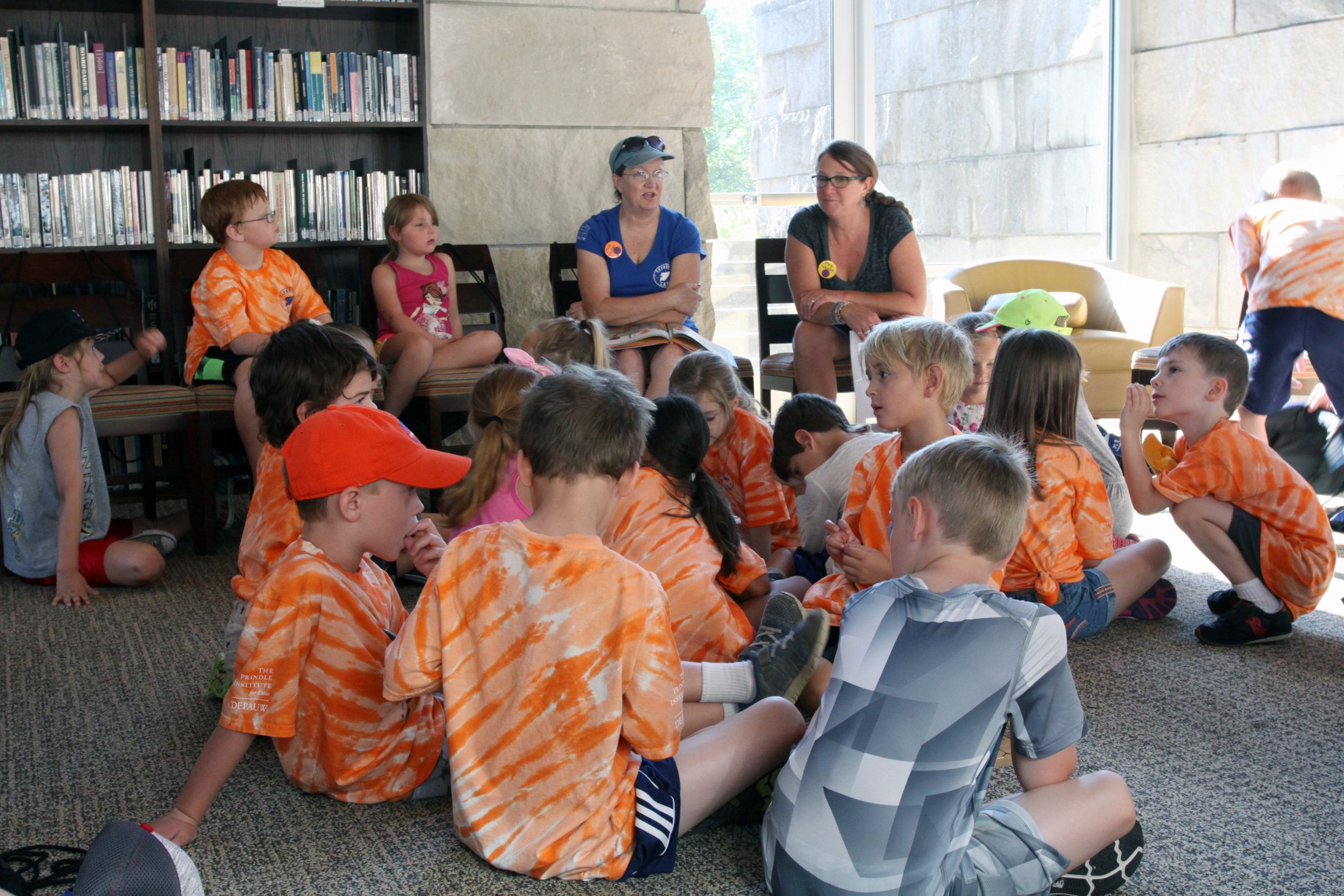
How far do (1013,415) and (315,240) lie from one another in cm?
295

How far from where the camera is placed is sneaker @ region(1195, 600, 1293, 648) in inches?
94.7

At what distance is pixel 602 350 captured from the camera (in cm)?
330

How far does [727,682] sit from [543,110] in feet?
11.1

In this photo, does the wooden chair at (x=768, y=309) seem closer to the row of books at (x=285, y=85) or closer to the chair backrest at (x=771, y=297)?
the chair backrest at (x=771, y=297)

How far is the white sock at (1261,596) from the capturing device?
244cm

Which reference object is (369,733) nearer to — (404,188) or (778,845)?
(778,845)

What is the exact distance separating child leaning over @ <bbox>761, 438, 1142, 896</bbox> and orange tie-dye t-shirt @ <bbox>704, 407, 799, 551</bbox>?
54.4 inches

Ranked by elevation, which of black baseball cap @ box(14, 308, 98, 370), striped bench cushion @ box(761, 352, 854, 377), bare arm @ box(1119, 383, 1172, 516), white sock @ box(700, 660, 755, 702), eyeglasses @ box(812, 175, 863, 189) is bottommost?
white sock @ box(700, 660, 755, 702)

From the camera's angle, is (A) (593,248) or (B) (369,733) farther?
(A) (593,248)

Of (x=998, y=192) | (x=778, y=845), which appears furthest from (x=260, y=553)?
(x=998, y=192)

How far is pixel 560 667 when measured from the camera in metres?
1.39

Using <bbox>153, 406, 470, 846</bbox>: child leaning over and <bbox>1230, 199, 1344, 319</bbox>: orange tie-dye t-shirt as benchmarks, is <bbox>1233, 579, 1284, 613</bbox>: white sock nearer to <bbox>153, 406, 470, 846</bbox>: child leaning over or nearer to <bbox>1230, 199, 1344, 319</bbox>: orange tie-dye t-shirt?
<bbox>1230, 199, 1344, 319</bbox>: orange tie-dye t-shirt

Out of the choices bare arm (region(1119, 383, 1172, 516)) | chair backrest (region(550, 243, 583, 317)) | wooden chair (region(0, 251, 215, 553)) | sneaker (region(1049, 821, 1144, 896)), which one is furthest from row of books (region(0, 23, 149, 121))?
sneaker (region(1049, 821, 1144, 896))

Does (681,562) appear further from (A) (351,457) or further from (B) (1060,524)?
(B) (1060,524)
